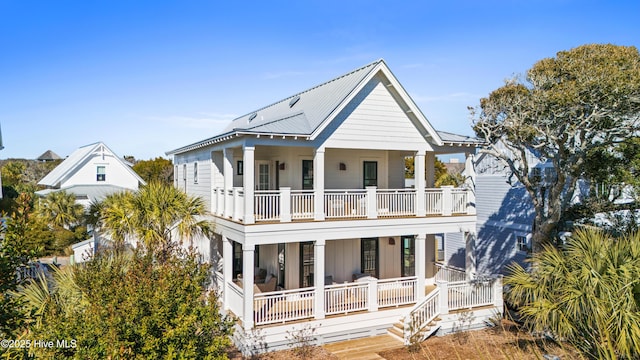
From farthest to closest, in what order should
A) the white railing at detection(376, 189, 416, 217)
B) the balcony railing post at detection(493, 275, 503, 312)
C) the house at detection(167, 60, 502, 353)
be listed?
the balcony railing post at detection(493, 275, 503, 312) → the white railing at detection(376, 189, 416, 217) → the house at detection(167, 60, 502, 353)

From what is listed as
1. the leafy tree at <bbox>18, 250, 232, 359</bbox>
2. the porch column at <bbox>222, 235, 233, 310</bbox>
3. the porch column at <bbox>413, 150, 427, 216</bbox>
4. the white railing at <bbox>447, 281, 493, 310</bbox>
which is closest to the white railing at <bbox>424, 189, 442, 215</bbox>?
the porch column at <bbox>413, 150, 427, 216</bbox>

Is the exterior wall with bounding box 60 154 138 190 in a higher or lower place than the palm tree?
higher

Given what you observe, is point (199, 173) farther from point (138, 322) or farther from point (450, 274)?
point (138, 322)

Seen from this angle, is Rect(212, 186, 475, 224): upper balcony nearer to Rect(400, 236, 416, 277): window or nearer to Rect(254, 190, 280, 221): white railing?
Rect(254, 190, 280, 221): white railing

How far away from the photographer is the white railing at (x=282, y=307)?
1348cm

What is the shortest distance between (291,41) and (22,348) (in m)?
18.4

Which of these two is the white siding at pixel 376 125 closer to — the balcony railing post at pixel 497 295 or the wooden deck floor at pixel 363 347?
the balcony railing post at pixel 497 295

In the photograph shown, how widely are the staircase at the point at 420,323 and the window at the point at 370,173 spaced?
5.19 m

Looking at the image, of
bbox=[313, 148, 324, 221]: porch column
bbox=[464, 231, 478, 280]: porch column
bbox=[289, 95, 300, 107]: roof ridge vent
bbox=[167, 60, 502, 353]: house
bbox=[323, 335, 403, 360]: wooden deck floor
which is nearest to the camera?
bbox=[323, 335, 403, 360]: wooden deck floor

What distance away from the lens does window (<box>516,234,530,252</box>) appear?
21.5 meters

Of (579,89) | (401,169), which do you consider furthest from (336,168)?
(579,89)

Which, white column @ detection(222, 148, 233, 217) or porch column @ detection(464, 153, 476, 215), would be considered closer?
white column @ detection(222, 148, 233, 217)

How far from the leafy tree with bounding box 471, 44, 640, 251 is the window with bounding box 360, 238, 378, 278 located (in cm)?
581

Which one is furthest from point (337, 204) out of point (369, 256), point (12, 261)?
point (12, 261)
